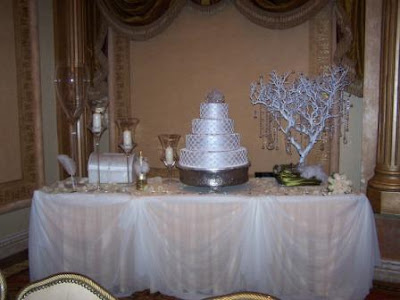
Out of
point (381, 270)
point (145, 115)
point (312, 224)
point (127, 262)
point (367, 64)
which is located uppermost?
point (367, 64)

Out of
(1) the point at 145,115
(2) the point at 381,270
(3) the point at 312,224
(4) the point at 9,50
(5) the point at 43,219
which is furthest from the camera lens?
(1) the point at 145,115

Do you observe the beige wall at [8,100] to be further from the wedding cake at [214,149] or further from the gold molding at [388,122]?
the gold molding at [388,122]

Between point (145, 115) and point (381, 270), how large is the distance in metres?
2.61

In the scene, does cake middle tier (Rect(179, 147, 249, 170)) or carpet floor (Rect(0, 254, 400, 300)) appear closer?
cake middle tier (Rect(179, 147, 249, 170))

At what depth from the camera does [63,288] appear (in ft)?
4.07

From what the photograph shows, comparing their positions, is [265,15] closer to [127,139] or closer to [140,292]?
[127,139]

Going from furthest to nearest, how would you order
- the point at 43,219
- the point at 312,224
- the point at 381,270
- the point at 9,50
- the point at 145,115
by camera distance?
the point at 145,115 → the point at 9,50 → the point at 381,270 → the point at 43,219 → the point at 312,224

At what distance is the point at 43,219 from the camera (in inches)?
107

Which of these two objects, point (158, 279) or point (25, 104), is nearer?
point (158, 279)

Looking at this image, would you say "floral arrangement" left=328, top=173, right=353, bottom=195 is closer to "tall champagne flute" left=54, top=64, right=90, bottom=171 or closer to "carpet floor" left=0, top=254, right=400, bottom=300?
"carpet floor" left=0, top=254, right=400, bottom=300

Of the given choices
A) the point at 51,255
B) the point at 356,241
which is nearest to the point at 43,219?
the point at 51,255

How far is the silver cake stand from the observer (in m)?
2.62

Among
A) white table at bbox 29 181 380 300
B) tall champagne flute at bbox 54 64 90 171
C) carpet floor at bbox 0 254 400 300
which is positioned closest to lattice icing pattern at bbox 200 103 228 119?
white table at bbox 29 181 380 300

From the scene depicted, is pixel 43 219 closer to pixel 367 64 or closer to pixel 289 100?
pixel 289 100
